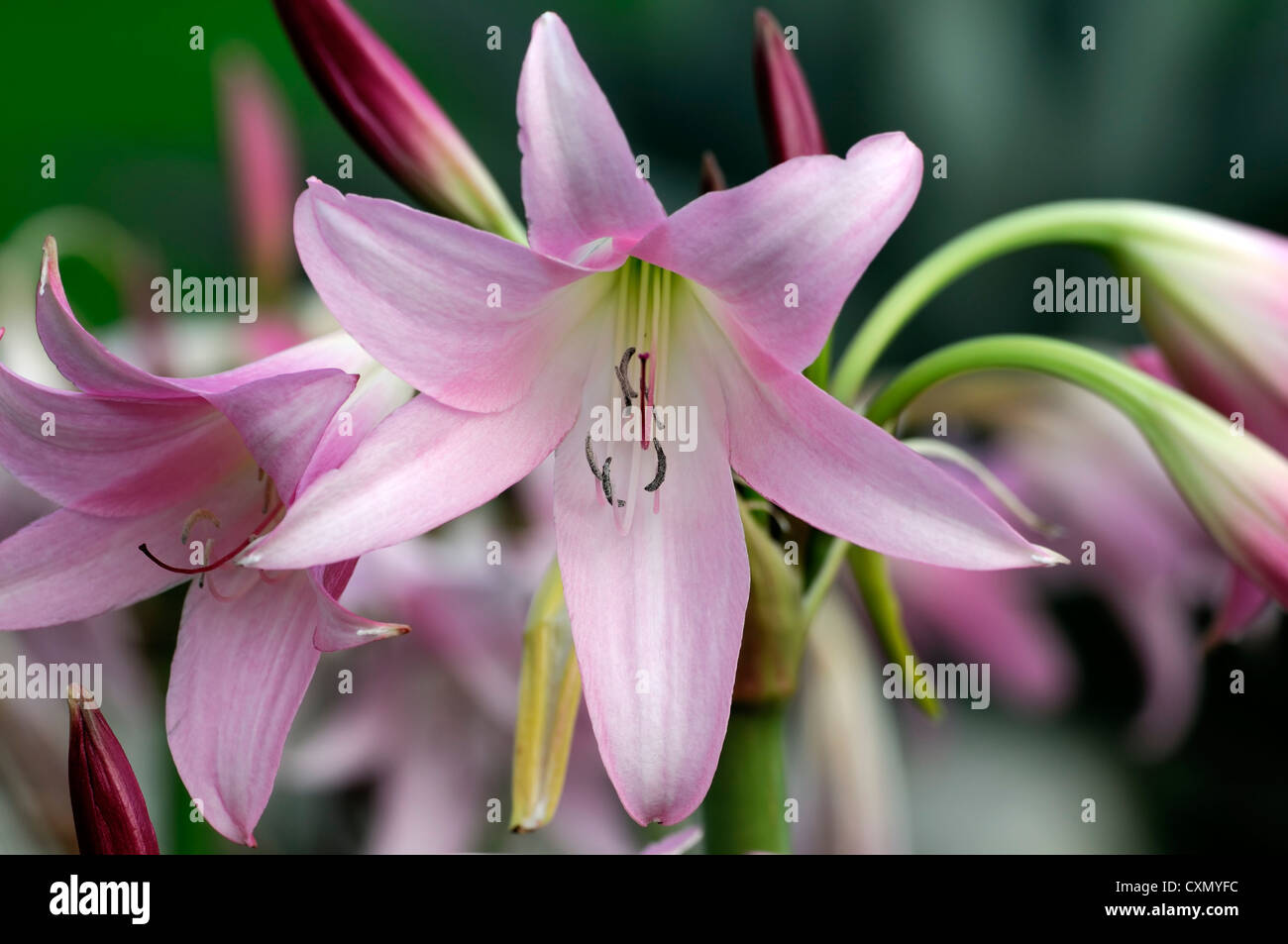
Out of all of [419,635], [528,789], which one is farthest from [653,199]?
[419,635]

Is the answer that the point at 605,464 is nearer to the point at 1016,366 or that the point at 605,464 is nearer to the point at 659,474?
the point at 659,474

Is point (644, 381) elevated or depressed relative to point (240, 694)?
elevated

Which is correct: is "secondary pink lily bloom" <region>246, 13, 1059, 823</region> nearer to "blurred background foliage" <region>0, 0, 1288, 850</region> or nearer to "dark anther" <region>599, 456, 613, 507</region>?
"dark anther" <region>599, 456, 613, 507</region>

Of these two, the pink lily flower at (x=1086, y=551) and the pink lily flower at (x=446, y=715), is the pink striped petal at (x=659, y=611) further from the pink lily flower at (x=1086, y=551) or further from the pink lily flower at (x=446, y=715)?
the pink lily flower at (x=1086, y=551)

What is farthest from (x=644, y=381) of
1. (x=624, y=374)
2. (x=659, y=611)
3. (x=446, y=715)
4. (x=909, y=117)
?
(x=909, y=117)

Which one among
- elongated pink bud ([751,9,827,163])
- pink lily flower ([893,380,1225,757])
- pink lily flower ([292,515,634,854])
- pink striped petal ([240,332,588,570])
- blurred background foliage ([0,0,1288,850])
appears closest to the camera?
pink striped petal ([240,332,588,570])

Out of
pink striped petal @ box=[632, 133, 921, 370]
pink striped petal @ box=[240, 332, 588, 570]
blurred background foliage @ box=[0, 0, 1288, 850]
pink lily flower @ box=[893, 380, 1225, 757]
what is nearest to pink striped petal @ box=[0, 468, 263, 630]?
pink striped petal @ box=[240, 332, 588, 570]

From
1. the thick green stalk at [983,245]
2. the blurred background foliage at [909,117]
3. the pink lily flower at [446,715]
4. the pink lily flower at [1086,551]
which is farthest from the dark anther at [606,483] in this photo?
the blurred background foliage at [909,117]
